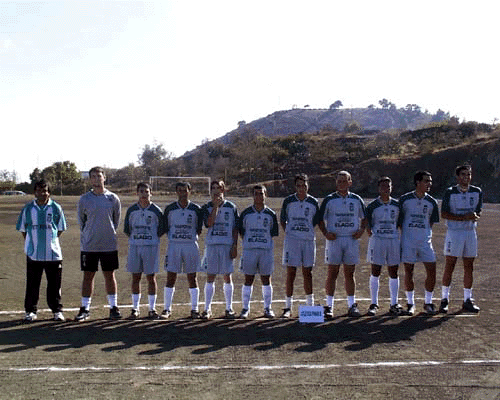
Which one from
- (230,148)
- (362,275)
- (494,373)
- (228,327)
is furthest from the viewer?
(230,148)

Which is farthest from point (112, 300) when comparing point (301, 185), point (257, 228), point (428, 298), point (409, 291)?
point (428, 298)

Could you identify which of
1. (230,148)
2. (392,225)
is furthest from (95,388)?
(230,148)

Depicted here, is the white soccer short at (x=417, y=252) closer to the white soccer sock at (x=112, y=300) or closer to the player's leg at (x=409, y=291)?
the player's leg at (x=409, y=291)

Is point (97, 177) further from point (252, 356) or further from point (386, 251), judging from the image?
point (386, 251)

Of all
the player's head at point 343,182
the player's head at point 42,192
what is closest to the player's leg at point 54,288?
the player's head at point 42,192

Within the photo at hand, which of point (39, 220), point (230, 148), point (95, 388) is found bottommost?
point (95, 388)

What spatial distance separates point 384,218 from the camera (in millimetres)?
7734

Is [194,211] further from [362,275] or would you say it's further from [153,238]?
[362,275]

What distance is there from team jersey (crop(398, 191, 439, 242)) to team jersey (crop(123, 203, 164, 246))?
3.37m

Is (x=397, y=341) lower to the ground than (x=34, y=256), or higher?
lower

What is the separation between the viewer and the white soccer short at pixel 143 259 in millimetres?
7441

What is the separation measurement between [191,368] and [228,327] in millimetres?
1568

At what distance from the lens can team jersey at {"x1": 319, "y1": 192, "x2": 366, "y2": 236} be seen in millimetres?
7562

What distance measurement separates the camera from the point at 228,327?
690 cm
